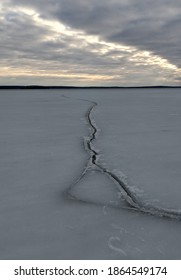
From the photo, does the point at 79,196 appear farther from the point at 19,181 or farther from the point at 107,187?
the point at 19,181

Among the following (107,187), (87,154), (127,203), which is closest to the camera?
(127,203)

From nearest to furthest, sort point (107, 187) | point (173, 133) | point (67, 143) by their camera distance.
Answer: point (107, 187) < point (67, 143) < point (173, 133)

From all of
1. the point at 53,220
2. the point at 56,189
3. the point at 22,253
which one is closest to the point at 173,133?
the point at 56,189

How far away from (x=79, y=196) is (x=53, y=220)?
462mm

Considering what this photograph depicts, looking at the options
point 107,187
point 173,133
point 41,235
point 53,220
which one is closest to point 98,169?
point 107,187

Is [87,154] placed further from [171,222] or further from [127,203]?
[171,222]

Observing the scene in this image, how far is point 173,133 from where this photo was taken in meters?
5.56

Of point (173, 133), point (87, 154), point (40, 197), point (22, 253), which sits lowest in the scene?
point (22, 253)

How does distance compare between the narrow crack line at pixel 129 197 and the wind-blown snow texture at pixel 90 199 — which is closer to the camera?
the wind-blown snow texture at pixel 90 199

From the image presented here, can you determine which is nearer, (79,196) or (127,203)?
(127,203)

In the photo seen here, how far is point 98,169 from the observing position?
3391 millimetres

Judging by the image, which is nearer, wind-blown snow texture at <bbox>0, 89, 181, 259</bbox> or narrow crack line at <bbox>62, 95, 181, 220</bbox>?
wind-blown snow texture at <bbox>0, 89, 181, 259</bbox>

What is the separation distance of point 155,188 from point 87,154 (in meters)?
1.42

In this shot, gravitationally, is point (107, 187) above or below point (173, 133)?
below
